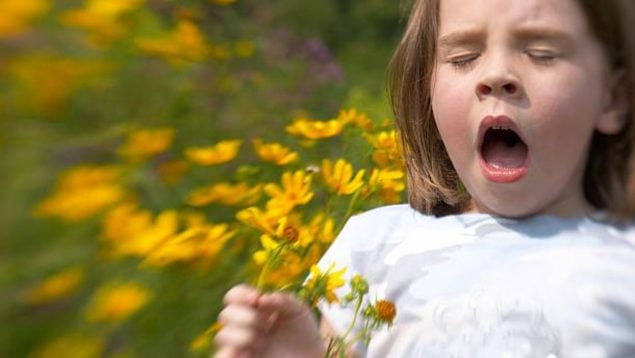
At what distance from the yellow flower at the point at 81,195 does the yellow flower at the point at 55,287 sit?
46 mm

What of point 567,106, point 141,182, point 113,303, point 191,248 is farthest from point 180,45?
point 113,303

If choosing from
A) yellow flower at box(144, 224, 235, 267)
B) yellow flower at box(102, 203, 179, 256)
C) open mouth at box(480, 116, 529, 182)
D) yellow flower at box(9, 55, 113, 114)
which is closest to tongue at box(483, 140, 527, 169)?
open mouth at box(480, 116, 529, 182)

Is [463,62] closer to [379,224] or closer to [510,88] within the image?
[510,88]

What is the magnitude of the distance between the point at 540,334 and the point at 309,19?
Result: 749 cm

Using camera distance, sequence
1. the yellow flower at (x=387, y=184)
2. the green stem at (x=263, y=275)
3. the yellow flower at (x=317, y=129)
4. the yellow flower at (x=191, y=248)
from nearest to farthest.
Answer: the yellow flower at (x=191, y=248)
the green stem at (x=263, y=275)
the yellow flower at (x=387, y=184)
the yellow flower at (x=317, y=129)

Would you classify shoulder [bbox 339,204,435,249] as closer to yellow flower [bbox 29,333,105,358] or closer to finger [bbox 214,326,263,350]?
finger [bbox 214,326,263,350]

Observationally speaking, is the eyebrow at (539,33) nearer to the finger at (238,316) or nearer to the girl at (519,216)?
the girl at (519,216)

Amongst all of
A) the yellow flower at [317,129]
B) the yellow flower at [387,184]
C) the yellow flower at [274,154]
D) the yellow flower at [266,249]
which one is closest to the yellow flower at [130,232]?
the yellow flower at [266,249]

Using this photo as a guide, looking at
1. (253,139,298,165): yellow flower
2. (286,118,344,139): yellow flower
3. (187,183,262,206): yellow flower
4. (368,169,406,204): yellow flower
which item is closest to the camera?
(187,183,262,206): yellow flower

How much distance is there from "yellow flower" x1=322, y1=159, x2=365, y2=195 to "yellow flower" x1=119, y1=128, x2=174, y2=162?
1.59 feet

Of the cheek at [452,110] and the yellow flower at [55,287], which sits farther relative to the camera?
the cheek at [452,110]

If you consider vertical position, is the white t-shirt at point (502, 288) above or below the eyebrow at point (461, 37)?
below

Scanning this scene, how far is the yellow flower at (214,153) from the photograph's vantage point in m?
1.69

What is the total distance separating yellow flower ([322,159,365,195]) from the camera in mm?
1763
